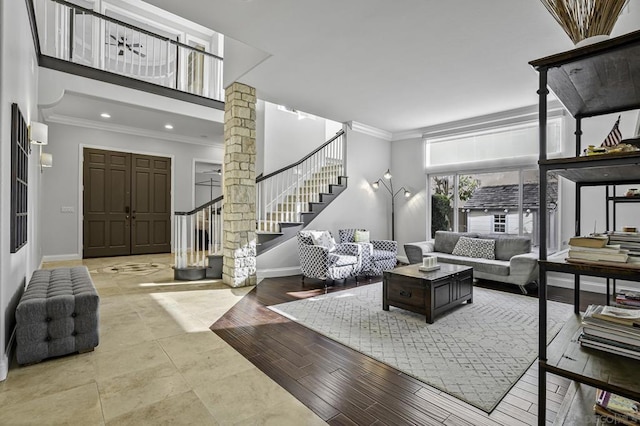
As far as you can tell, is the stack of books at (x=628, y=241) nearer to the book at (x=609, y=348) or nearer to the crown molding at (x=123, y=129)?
the book at (x=609, y=348)

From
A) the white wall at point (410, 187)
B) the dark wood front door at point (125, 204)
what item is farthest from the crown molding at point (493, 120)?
the dark wood front door at point (125, 204)

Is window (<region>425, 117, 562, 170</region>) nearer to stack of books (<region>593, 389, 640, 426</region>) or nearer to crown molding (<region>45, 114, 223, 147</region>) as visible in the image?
stack of books (<region>593, 389, 640, 426</region>)

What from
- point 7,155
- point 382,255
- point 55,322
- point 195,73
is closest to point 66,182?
point 195,73

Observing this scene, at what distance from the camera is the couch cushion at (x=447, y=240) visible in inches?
234

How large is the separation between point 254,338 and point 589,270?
2566 mm

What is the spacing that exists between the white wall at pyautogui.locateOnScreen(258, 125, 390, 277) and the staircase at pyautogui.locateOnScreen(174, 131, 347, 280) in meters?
0.19

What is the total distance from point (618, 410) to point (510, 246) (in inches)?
168

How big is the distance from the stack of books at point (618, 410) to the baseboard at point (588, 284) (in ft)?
13.8

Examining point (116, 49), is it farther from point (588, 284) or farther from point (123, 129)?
point (588, 284)

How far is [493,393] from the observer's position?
6.76ft

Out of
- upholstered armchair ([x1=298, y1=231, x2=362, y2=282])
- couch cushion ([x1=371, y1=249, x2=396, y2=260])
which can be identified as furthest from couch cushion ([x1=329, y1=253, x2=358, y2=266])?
couch cushion ([x1=371, y1=249, x2=396, y2=260])

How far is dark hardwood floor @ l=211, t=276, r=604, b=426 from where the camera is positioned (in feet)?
6.03

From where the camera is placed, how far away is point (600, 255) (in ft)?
4.31

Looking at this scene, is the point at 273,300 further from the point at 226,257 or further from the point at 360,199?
the point at 360,199
